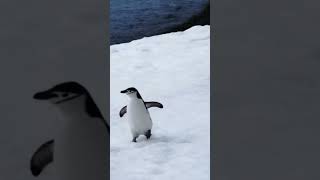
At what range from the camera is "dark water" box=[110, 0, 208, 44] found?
5.45m

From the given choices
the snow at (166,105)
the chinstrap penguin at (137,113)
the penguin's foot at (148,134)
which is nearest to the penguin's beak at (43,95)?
the snow at (166,105)

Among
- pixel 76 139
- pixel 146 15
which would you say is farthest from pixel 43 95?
pixel 146 15

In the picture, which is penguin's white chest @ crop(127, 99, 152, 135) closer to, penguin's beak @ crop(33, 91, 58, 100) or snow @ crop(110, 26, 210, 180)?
snow @ crop(110, 26, 210, 180)

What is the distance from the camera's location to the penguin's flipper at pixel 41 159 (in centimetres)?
128

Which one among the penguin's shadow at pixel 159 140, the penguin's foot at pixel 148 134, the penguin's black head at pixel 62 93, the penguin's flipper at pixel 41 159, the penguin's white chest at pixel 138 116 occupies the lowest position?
the penguin's shadow at pixel 159 140

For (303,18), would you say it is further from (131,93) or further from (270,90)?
(131,93)

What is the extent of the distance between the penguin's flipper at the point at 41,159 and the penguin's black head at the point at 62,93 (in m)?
0.11

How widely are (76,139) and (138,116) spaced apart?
6.11 feet

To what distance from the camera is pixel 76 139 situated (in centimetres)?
148

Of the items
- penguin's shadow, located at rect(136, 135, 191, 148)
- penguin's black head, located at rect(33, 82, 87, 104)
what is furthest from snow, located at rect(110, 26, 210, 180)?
penguin's black head, located at rect(33, 82, 87, 104)

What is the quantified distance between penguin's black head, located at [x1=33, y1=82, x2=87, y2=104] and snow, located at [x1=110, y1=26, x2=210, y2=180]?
1.41 meters

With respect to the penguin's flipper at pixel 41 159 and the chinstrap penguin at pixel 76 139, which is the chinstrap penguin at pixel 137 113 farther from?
the penguin's flipper at pixel 41 159

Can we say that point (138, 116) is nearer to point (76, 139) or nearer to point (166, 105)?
point (166, 105)

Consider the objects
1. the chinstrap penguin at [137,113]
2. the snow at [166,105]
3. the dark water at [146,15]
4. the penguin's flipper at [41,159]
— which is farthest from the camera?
the dark water at [146,15]
